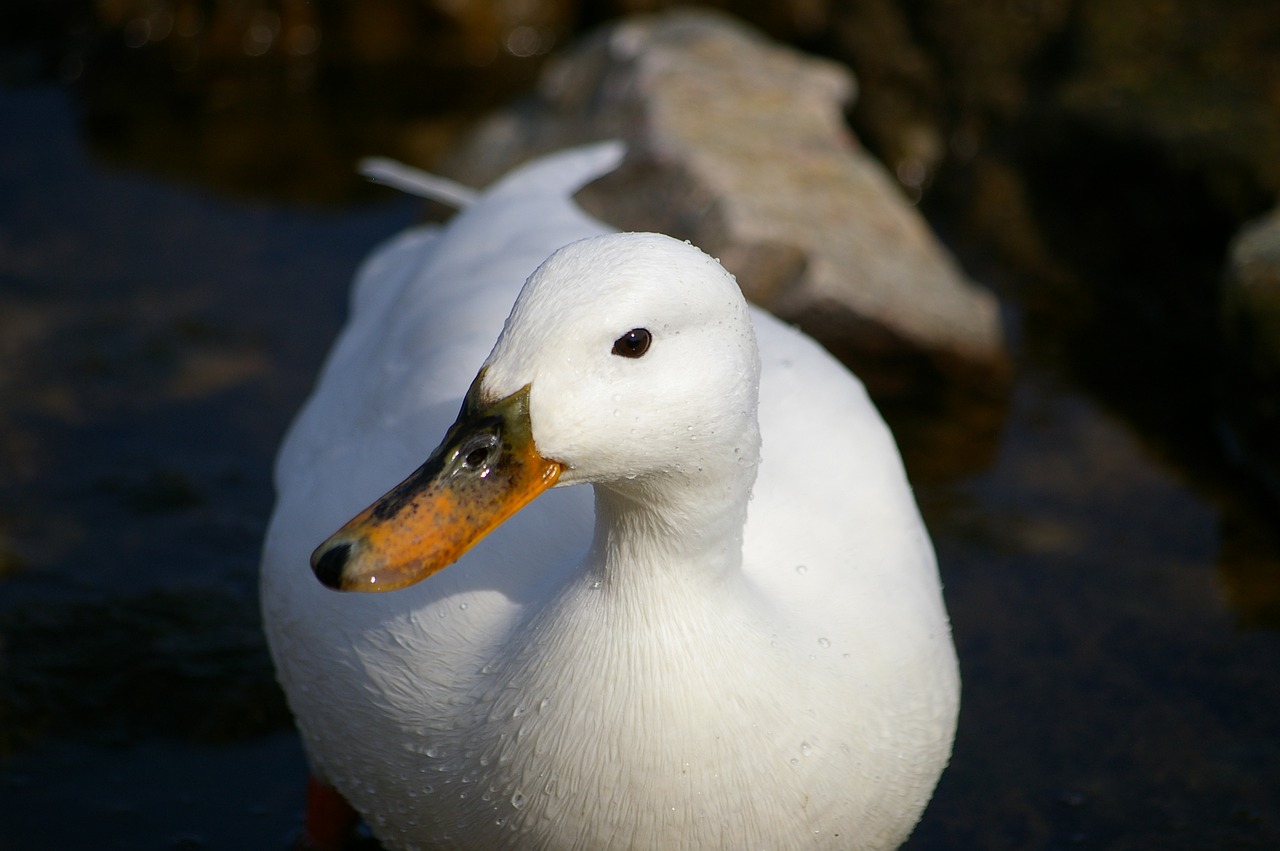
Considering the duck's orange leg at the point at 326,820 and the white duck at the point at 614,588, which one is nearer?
the white duck at the point at 614,588

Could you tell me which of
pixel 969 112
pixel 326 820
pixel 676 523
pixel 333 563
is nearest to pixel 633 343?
pixel 676 523

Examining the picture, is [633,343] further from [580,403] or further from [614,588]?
[614,588]

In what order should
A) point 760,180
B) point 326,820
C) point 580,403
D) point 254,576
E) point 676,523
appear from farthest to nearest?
point 760,180, point 254,576, point 326,820, point 676,523, point 580,403

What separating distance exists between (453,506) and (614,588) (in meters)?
0.35

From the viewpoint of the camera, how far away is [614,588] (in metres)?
2.42

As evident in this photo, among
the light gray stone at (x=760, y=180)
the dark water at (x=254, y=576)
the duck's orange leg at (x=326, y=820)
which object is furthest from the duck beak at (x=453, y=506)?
the light gray stone at (x=760, y=180)

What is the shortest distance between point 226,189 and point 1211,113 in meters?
4.21

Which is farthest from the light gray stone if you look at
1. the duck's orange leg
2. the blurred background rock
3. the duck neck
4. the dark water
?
the duck neck

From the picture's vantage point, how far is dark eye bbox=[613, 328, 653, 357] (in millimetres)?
2189

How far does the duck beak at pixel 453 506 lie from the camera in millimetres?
2211

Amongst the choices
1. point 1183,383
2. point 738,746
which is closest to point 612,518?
point 738,746

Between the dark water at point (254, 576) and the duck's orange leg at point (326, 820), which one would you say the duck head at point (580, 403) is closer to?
the duck's orange leg at point (326, 820)

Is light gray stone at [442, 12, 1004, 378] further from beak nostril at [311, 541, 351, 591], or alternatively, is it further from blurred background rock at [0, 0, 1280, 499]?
beak nostril at [311, 541, 351, 591]

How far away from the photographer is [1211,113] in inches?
217
